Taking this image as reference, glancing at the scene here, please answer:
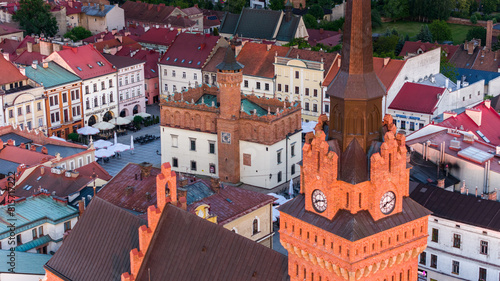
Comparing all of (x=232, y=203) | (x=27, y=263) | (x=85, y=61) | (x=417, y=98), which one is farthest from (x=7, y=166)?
(x=417, y=98)

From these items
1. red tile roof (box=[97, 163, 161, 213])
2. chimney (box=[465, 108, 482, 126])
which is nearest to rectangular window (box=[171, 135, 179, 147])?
red tile roof (box=[97, 163, 161, 213])

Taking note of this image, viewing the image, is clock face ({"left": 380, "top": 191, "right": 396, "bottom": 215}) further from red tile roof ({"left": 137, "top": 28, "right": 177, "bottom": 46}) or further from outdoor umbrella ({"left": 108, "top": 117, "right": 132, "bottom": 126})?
red tile roof ({"left": 137, "top": 28, "right": 177, "bottom": 46})

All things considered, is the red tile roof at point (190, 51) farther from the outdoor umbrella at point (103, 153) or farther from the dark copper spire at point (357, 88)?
the dark copper spire at point (357, 88)

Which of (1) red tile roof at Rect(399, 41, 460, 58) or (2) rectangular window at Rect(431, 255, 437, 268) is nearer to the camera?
(2) rectangular window at Rect(431, 255, 437, 268)

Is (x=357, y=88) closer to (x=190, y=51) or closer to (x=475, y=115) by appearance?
(x=475, y=115)

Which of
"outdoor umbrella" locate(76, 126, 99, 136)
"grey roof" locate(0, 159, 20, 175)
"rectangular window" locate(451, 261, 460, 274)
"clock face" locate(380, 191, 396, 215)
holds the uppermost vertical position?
"clock face" locate(380, 191, 396, 215)

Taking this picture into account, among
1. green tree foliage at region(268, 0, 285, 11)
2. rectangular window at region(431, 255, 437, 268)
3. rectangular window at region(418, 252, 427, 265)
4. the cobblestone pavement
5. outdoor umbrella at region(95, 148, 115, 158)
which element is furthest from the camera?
green tree foliage at region(268, 0, 285, 11)

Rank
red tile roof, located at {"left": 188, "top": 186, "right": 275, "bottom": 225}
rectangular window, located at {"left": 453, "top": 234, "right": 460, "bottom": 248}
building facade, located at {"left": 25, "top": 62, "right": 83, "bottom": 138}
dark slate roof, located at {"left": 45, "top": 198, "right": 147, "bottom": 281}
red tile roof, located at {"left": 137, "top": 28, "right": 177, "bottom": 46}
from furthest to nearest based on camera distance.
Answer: red tile roof, located at {"left": 137, "top": 28, "right": 177, "bottom": 46} → building facade, located at {"left": 25, "top": 62, "right": 83, "bottom": 138} → red tile roof, located at {"left": 188, "top": 186, "right": 275, "bottom": 225} → rectangular window, located at {"left": 453, "top": 234, "right": 460, "bottom": 248} → dark slate roof, located at {"left": 45, "top": 198, "right": 147, "bottom": 281}
